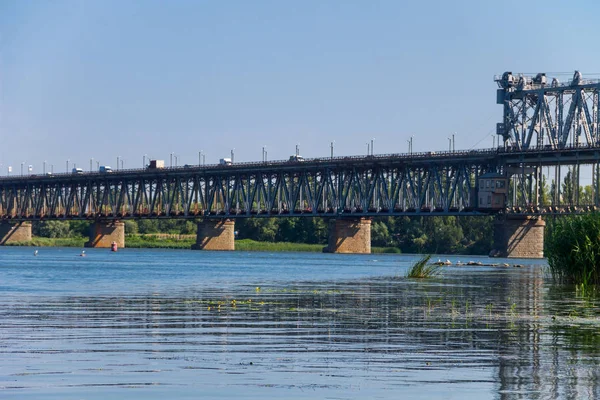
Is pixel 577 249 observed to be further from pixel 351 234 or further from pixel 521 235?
pixel 351 234

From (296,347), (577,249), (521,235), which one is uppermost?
(577,249)

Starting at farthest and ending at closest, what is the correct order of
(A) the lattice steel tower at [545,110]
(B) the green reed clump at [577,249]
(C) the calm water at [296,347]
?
(A) the lattice steel tower at [545,110] < (B) the green reed clump at [577,249] < (C) the calm water at [296,347]

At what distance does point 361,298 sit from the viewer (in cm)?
4612

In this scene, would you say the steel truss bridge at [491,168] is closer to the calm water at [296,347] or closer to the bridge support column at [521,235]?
the bridge support column at [521,235]

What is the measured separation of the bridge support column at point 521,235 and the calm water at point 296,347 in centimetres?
11988

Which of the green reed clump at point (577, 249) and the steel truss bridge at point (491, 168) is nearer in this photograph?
the green reed clump at point (577, 249)

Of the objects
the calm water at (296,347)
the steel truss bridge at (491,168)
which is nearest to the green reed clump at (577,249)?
the calm water at (296,347)

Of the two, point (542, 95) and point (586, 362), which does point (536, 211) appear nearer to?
point (542, 95)

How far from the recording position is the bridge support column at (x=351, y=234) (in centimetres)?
19075

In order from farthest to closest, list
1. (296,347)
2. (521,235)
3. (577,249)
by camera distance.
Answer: (521,235)
(577,249)
(296,347)

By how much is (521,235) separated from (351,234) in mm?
35886

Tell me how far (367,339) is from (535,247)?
140136 millimetres

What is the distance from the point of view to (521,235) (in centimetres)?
16450

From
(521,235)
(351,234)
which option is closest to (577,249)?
(521,235)
